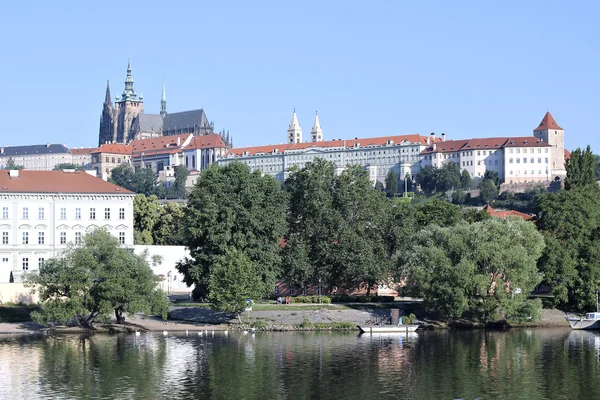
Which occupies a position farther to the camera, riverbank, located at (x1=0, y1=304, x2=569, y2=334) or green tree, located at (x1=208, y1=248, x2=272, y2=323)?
riverbank, located at (x1=0, y1=304, x2=569, y2=334)

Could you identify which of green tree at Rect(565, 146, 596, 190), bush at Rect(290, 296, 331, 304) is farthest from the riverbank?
green tree at Rect(565, 146, 596, 190)

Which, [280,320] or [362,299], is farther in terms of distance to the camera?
[362,299]

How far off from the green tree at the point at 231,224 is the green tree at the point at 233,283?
966 millimetres

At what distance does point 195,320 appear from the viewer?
75375mm

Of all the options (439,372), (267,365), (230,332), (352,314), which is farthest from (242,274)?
(439,372)

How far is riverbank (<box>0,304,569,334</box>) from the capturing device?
72.0 metres

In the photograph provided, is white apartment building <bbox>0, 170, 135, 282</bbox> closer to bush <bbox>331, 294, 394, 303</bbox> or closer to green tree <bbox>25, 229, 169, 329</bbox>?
green tree <bbox>25, 229, 169, 329</bbox>

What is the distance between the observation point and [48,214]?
89.3 meters

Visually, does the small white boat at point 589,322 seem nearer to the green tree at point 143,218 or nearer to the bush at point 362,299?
the bush at point 362,299

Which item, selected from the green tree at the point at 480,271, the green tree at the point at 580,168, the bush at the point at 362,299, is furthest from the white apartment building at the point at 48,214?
the green tree at the point at 580,168

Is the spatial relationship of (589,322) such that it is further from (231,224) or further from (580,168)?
(580,168)

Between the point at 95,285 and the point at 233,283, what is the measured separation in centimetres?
879

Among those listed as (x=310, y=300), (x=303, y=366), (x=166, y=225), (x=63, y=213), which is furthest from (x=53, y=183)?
(x=303, y=366)

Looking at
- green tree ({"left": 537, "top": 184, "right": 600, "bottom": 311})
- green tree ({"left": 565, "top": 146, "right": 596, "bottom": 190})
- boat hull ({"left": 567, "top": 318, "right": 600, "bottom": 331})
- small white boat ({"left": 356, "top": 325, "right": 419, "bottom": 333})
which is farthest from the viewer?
green tree ({"left": 565, "top": 146, "right": 596, "bottom": 190})
